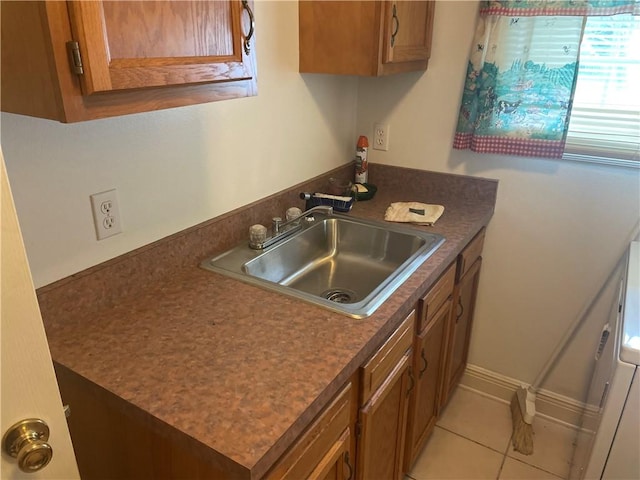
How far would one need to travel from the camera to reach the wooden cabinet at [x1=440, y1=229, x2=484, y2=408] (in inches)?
73.8

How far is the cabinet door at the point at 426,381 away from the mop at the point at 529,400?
391 millimetres

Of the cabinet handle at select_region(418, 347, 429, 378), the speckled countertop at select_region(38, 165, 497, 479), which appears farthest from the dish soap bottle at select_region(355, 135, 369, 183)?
the cabinet handle at select_region(418, 347, 429, 378)

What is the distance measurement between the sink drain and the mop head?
1.03 meters

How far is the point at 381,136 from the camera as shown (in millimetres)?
2186

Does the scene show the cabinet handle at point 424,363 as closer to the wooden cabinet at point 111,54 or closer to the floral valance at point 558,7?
the wooden cabinet at point 111,54

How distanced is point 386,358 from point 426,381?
560 mm

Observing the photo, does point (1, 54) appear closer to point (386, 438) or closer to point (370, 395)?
point (370, 395)

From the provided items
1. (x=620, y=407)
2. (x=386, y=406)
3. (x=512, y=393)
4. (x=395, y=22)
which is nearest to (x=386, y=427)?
(x=386, y=406)

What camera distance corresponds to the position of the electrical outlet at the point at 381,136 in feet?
7.12

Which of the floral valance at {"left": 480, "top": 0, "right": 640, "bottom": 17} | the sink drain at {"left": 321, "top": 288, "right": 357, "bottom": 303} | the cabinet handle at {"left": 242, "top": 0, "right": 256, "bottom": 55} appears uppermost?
the floral valance at {"left": 480, "top": 0, "right": 640, "bottom": 17}

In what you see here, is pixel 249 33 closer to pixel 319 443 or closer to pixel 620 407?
pixel 319 443

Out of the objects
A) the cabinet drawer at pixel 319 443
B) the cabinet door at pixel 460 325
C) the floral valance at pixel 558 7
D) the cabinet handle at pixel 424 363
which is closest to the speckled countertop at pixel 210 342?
the cabinet drawer at pixel 319 443

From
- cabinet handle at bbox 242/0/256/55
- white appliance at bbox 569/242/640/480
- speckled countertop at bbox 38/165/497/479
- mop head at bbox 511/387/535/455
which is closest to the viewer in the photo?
speckled countertop at bbox 38/165/497/479

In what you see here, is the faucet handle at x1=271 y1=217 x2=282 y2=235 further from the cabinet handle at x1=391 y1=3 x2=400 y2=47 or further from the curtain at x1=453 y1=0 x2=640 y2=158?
the curtain at x1=453 y1=0 x2=640 y2=158
